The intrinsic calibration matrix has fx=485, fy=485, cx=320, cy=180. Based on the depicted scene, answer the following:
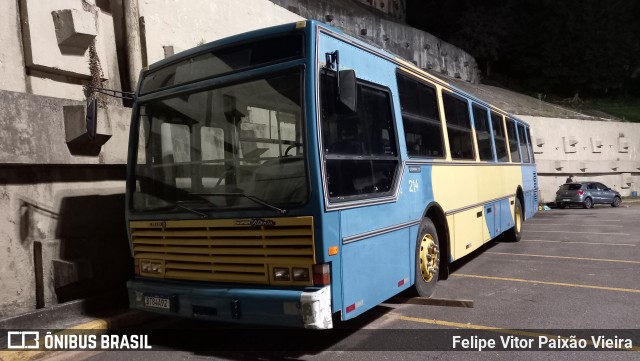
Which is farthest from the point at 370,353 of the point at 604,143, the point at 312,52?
the point at 604,143

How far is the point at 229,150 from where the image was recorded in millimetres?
4438

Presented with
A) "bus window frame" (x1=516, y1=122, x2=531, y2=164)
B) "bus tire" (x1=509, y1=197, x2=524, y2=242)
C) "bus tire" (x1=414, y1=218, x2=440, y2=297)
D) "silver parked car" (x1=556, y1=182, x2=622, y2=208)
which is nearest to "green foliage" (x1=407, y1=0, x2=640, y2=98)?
"silver parked car" (x1=556, y1=182, x2=622, y2=208)

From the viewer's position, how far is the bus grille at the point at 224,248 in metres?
4.05

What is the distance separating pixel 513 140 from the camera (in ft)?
38.9

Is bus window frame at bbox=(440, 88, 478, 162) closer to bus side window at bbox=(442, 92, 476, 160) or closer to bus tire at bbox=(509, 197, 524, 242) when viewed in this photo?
bus side window at bbox=(442, 92, 476, 160)

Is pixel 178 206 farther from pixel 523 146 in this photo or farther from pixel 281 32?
pixel 523 146

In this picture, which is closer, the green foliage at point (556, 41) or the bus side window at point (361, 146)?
the bus side window at point (361, 146)

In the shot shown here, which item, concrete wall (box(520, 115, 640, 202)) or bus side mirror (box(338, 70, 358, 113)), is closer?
bus side mirror (box(338, 70, 358, 113))

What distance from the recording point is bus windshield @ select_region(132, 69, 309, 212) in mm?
4180

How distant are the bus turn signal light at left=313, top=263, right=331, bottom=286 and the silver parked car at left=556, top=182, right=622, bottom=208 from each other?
24525 millimetres

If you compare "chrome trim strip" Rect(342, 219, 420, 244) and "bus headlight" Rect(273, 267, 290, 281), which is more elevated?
"chrome trim strip" Rect(342, 219, 420, 244)

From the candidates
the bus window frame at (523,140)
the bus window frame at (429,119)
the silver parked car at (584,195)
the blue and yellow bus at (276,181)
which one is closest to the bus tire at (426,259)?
the blue and yellow bus at (276,181)

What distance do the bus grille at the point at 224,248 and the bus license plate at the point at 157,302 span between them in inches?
8.9

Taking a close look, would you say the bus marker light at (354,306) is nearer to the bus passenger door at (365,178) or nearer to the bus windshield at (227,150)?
the bus passenger door at (365,178)
